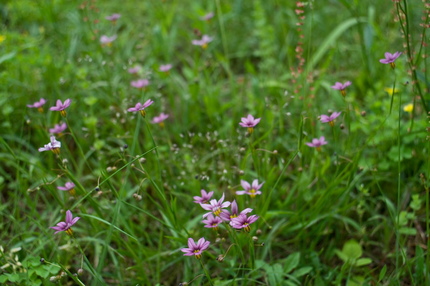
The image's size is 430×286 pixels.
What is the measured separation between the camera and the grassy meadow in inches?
72.2

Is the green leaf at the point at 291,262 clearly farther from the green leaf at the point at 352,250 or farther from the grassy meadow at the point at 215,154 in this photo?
the green leaf at the point at 352,250

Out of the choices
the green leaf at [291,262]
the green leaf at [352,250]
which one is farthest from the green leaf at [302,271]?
the green leaf at [352,250]

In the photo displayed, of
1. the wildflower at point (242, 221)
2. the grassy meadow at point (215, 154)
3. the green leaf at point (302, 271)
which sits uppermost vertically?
the wildflower at point (242, 221)

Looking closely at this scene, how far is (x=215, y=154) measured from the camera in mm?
2537

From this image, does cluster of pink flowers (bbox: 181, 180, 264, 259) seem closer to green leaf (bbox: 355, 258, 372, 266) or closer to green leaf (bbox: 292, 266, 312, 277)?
green leaf (bbox: 292, 266, 312, 277)

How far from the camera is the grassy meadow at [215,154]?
1833mm

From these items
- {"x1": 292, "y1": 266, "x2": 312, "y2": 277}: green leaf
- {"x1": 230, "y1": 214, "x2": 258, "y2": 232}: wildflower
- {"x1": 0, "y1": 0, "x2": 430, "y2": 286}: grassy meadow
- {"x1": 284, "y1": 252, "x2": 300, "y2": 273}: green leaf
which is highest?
{"x1": 230, "y1": 214, "x2": 258, "y2": 232}: wildflower

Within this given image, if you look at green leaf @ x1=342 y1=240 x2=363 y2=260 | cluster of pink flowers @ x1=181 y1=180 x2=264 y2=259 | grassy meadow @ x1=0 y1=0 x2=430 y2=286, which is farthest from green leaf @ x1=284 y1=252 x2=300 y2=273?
cluster of pink flowers @ x1=181 y1=180 x2=264 y2=259

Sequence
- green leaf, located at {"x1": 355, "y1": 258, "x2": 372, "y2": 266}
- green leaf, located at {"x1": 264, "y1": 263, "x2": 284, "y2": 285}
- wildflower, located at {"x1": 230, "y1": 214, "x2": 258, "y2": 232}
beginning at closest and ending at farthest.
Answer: wildflower, located at {"x1": 230, "y1": 214, "x2": 258, "y2": 232}, green leaf, located at {"x1": 264, "y1": 263, "x2": 284, "y2": 285}, green leaf, located at {"x1": 355, "y1": 258, "x2": 372, "y2": 266}

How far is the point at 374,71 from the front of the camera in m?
2.87

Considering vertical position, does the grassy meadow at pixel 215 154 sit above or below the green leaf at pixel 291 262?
above

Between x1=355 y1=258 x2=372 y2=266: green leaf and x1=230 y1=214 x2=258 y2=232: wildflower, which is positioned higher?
x1=230 y1=214 x2=258 y2=232: wildflower

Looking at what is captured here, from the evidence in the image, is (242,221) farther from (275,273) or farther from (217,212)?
(275,273)

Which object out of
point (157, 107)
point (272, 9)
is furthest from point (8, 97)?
point (272, 9)
